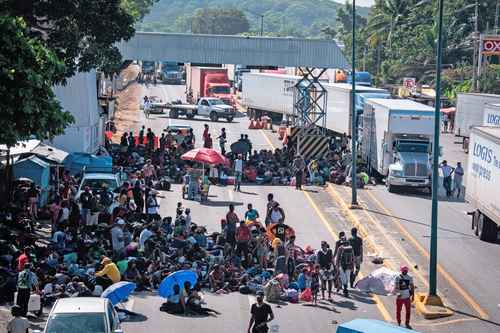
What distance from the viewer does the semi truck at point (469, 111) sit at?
6588 centimetres

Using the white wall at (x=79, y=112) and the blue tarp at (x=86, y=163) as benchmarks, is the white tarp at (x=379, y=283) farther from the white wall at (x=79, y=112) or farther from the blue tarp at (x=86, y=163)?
the white wall at (x=79, y=112)

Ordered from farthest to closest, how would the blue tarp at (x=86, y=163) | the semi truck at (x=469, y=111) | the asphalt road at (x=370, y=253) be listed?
the semi truck at (x=469, y=111)
the blue tarp at (x=86, y=163)
the asphalt road at (x=370, y=253)

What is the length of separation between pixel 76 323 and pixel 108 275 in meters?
6.79

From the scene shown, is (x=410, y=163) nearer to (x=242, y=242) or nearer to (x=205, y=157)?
(x=205, y=157)

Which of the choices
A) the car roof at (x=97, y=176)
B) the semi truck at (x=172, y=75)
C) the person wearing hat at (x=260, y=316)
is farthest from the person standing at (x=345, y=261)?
the semi truck at (x=172, y=75)

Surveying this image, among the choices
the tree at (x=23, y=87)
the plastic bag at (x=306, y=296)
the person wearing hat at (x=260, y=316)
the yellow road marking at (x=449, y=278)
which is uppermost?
the tree at (x=23, y=87)

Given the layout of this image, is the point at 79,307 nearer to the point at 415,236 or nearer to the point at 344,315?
the point at 344,315

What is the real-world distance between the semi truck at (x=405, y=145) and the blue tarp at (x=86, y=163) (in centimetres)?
1131

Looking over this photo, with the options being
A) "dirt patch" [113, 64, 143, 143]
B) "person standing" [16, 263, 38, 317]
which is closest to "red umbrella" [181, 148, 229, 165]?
A: "person standing" [16, 263, 38, 317]

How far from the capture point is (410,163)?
146ft

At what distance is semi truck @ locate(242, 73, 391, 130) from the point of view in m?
57.8

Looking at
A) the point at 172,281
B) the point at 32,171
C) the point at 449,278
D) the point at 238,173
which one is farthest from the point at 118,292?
the point at 238,173

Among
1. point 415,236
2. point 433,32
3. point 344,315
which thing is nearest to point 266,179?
point 415,236

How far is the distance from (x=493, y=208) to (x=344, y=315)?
9.28 meters
